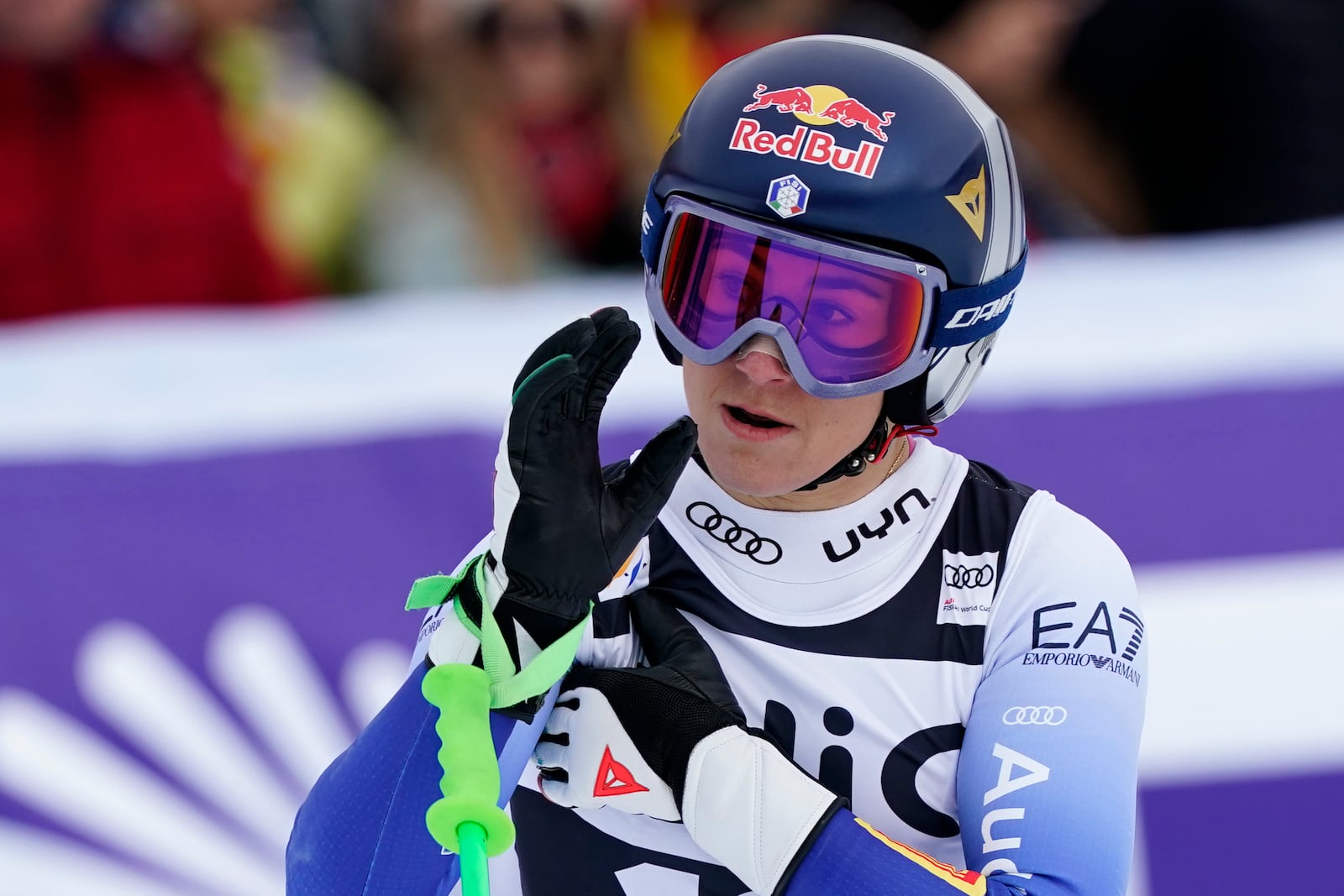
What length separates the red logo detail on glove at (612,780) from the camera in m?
1.99

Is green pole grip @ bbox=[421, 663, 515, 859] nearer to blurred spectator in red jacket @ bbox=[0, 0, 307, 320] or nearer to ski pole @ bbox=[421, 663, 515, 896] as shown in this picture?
ski pole @ bbox=[421, 663, 515, 896]

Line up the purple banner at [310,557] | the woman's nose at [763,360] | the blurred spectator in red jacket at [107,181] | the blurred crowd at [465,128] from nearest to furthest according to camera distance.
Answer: the woman's nose at [763,360], the purple banner at [310,557], the blurred spectator in red jacket at [107,181], the blurred crowd at [465,128]

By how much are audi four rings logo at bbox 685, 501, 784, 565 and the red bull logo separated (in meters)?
0.51

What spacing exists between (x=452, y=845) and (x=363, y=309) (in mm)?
2713

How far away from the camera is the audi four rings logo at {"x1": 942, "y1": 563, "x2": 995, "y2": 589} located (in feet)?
6.96

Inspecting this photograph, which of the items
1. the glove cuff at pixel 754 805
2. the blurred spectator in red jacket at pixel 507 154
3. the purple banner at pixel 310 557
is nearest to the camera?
the glove cuff at pixel 754 805

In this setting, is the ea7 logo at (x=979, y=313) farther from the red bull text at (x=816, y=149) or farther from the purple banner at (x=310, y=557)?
the purple banner at (x=310, y=557)

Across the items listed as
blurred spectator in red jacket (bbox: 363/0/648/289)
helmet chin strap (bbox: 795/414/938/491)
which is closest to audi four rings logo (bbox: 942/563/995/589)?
helmet chin strap (bbox: 795/414/938/491)

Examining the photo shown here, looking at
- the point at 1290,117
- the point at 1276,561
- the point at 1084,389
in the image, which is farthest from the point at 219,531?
the point at 1290,117

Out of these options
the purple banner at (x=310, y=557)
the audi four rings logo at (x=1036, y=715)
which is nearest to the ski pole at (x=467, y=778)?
the audi four rings logo at (x=1036, y=715)

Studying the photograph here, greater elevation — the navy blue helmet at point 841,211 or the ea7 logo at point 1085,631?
the navy blue helmet at point 841,211

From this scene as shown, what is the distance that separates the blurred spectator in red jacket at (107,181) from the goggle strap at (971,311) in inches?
122

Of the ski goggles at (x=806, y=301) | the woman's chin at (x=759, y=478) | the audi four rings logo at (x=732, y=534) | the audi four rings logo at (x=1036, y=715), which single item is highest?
the ski goggles at (x=806, y=301)

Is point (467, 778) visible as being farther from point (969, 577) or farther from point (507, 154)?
point (507, 154)
